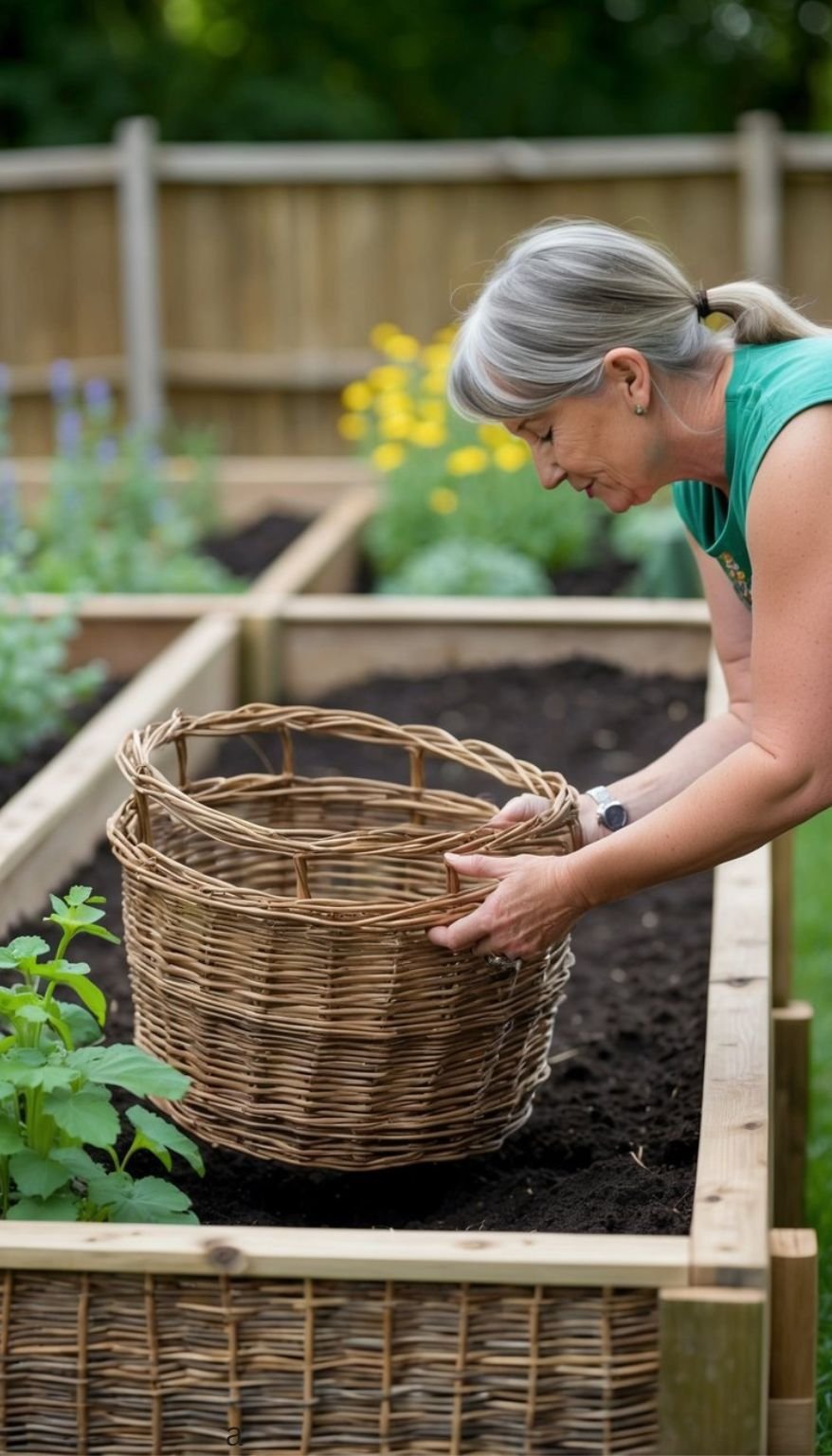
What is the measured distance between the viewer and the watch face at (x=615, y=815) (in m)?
2.61

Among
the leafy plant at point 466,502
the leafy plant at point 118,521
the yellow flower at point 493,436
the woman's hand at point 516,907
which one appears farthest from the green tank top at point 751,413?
the yellow flower at point 493,436

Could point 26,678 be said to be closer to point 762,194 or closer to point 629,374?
point 629,374

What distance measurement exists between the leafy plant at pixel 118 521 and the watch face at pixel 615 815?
2780mm

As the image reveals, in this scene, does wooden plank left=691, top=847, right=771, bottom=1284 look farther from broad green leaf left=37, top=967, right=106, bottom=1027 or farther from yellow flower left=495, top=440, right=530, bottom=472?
yellow flower left=495, top=440, right=530, bottom=472

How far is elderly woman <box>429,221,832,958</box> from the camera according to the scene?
6.73 feet

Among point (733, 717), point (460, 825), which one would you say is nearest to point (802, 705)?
point (733, 717)

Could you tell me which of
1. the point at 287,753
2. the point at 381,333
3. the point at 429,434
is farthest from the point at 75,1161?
the point at 381,333

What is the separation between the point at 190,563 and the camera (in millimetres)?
6156

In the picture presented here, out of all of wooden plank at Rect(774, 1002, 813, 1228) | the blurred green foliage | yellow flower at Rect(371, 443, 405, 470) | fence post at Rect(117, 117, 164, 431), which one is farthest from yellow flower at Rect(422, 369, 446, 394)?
the blurred green foliage

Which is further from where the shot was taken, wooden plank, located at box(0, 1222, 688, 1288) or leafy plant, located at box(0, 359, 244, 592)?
leafy plant, located at box(0, 359, 244, 592)

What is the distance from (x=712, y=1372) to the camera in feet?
5.83

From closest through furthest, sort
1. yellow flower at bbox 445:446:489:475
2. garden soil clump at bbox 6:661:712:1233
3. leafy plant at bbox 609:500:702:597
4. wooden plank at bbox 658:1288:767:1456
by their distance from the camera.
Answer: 1. wooden plank at bbox 658:1288:767:1456
2. garden soil clump at bbox 6:661:712:1233
3. leafy plant at bbox 609:500:702:597
4. yellow flower at bbox 445:446:489:475

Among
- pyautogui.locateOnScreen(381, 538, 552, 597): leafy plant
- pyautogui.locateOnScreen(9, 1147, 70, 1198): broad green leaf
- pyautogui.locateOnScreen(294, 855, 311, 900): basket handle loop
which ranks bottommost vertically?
pyautogui.locateOnScreen(9, 1147, 70, 1198): broad green leaf

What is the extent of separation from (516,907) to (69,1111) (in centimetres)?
59
